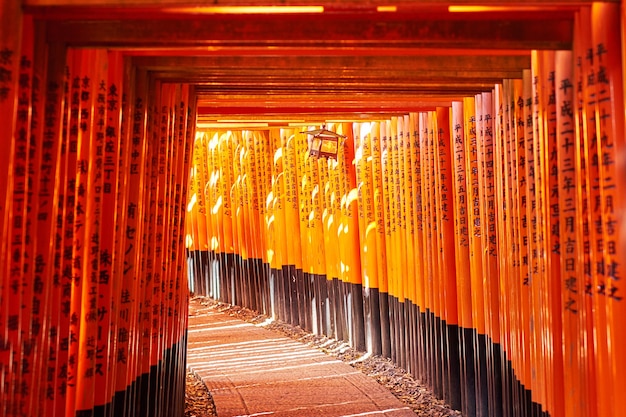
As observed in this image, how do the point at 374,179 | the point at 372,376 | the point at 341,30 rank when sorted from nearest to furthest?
the point at 341,30 < the point at 372,376 < the point at 374,179

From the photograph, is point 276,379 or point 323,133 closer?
point 276,379

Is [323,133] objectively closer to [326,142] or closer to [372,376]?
[326,142]

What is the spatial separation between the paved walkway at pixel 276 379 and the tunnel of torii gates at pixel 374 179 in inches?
26.1

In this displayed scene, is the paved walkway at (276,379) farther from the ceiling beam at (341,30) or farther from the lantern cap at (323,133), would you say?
the ceiling beam at (341,30)

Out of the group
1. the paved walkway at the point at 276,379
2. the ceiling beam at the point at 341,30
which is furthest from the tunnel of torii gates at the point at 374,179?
the paved walkway at the point at 276,379

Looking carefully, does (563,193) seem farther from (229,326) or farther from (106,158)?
(229,326)

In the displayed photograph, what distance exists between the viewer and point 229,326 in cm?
1291

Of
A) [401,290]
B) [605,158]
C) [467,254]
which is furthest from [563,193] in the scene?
[401,290]

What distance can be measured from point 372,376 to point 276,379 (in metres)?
1.15

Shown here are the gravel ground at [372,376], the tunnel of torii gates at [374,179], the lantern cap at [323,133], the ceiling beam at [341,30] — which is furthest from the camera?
the lantern cap at [323,133]

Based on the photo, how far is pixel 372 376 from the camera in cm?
909

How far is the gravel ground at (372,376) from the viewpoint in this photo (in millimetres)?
7723

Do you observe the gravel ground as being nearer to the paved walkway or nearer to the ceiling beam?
the paved walkway

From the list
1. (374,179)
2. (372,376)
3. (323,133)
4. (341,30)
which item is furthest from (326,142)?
(341,30)
